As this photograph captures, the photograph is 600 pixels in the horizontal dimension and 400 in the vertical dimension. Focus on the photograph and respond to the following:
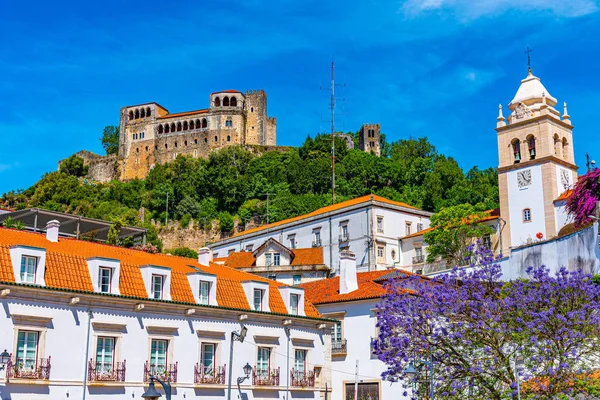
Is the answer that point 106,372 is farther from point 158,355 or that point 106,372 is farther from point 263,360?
point 263,360

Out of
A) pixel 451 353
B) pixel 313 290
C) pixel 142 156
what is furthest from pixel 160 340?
pixel 142 156

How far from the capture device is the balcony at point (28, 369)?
24.5 meters

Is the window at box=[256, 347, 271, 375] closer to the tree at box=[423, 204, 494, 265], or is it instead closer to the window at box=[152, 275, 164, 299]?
the window at box=[152, 275, 164, 299]

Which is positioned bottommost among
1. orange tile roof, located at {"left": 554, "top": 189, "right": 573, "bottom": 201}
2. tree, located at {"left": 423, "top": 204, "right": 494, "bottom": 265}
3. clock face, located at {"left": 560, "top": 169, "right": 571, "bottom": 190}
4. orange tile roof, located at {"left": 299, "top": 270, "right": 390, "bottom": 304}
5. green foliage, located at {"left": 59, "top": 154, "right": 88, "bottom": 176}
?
orange tile roof, located at {"left": 299, "top": 270, "right": 390, "bottom": 304}

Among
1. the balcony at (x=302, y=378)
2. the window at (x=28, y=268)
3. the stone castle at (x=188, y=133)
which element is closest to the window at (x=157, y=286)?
the window at (x=28, y=268)

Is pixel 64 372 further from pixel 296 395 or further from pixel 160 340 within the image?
pixel 296 395

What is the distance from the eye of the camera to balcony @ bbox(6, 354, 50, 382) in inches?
963

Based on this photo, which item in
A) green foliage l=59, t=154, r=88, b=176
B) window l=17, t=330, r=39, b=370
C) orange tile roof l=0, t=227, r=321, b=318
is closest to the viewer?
window l=17, t=330, r=39, b=370

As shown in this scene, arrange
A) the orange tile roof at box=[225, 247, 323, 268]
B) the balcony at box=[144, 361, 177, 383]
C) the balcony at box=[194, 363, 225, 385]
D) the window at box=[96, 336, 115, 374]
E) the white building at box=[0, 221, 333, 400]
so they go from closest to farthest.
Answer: the white building at box=[0, 221, 333, 400]
the window at box=[96, 336, 115, 374]
the balcony at box=[144, 361, 177, 383]
the balcony at box=[194, 363, 225, 385]
the orange tile roof at box=[225, 247, 323, 268]

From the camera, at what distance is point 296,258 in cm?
7044

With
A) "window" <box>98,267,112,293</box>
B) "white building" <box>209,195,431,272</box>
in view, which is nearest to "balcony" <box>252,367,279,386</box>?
"window" <box>98,267,112,293</box>

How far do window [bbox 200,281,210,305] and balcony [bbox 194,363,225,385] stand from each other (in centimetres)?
246

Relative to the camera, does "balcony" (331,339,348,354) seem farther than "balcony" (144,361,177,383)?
Yes

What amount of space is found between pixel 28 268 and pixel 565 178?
157 feet
